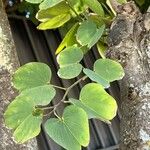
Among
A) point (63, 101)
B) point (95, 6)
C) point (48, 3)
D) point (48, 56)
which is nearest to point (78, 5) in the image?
point (95, 6)

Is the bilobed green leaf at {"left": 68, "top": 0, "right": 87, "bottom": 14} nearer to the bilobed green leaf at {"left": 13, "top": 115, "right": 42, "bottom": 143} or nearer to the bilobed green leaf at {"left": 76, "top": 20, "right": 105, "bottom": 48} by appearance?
the bilobed green leaf at {"left": 76, "top": 20, "right": 105, "bottom": 48}

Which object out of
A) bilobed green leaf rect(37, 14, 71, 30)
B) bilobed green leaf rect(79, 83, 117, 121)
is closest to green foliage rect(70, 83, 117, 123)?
bilobed green leaf rect(79, 83, 117, 121)

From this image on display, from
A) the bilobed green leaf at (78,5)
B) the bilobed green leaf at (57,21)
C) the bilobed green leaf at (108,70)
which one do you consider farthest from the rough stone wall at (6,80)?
the bilobed green leaf at (108,70)

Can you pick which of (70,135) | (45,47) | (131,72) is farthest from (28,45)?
(70,135)

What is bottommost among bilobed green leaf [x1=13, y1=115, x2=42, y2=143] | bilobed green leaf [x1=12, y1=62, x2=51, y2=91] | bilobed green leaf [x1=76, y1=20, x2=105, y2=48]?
bilobed green leaf [x1=76, y1=20, x2=105, y2=48]

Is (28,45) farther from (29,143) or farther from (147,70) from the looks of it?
(147,70)

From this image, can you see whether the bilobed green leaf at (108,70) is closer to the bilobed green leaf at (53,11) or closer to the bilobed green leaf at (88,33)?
the bilobed green leaf at (88,33)
